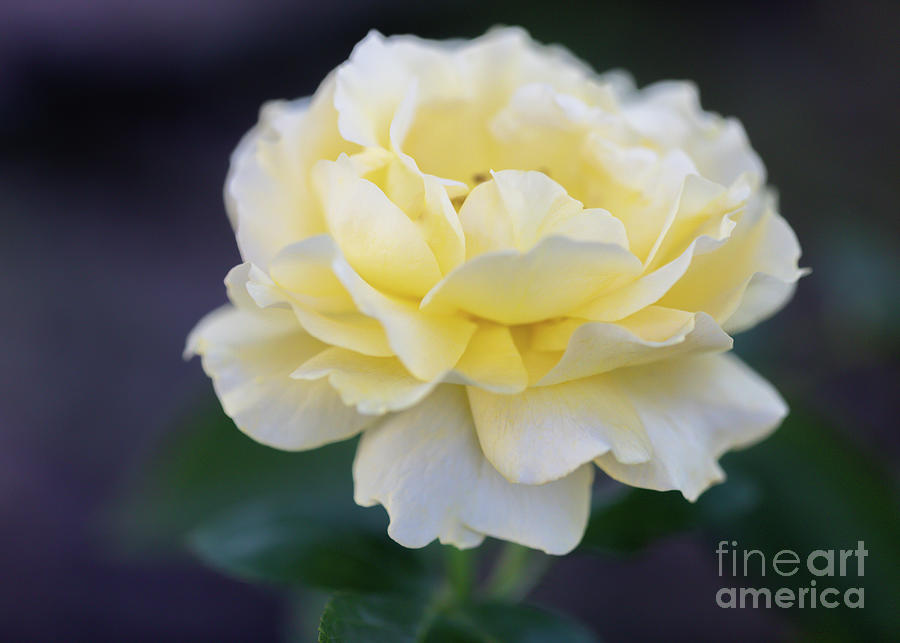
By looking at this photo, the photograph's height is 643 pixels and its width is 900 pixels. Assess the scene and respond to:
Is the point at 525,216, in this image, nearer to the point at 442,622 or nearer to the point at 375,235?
the point at 375,235

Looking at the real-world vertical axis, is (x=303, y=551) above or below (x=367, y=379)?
below

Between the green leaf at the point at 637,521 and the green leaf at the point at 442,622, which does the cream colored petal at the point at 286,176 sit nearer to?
the green leaf at the point at 442,622

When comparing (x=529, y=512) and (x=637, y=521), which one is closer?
(x=529, y=512)

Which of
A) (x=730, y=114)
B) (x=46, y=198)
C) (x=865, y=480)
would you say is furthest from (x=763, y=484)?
(x=46, y=198)

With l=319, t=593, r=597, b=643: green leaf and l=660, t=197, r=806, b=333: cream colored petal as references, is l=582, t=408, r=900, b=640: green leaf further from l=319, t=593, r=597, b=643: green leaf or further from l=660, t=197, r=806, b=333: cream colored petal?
l=660, t=197, r=806, b=333: cream colored petal

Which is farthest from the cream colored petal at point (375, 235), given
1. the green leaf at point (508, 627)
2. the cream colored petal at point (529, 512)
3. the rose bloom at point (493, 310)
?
the green leaf at point (508, 627)

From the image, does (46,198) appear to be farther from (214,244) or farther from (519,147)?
(519,147)

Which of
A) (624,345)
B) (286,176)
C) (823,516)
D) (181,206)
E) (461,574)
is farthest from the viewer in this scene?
(181,206)

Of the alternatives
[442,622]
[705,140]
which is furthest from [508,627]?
[705,140]
